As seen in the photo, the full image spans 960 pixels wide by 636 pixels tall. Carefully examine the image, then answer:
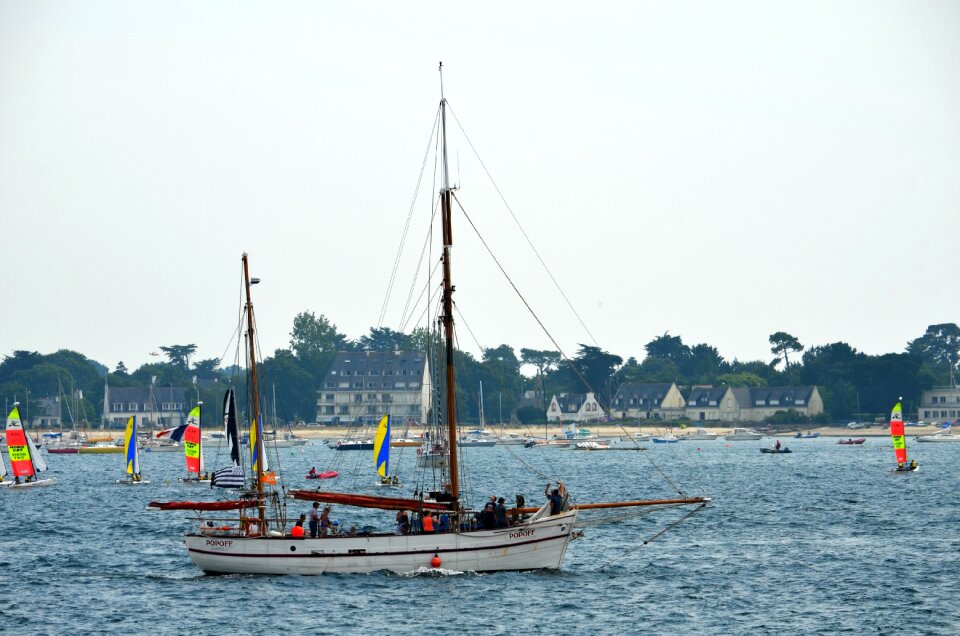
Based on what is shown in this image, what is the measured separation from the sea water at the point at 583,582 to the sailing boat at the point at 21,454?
636 centimetres

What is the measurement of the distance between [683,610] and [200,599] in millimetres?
18314

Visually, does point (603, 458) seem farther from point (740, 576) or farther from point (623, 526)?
point (740, 576)

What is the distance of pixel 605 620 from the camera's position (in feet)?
152

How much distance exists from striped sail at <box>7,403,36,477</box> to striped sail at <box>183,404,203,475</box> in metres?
12.8

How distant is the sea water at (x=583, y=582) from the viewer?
46.2m

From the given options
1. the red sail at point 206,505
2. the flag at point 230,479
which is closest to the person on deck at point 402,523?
the red sail at point 206,505

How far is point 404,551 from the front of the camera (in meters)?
52.1

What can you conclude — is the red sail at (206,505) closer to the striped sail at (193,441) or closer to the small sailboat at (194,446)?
the small sailboat at (194,446)

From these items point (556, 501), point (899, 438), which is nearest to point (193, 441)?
point (899, 438)

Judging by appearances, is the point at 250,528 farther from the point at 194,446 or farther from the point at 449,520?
the point at 194,446

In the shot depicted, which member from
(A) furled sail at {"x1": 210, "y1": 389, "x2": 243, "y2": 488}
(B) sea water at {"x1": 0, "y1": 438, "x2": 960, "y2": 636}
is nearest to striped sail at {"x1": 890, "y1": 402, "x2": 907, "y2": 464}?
(B) sea water at {"x1": 0, "y1": 438, "x2": 960, "y2": 636}

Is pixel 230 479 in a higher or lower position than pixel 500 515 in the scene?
higher

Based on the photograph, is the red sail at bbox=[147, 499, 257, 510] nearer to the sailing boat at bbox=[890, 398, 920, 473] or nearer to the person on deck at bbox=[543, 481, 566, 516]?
the person on deck at bbox=[543, 481, 566, 516]

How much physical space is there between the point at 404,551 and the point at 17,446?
210 feet
